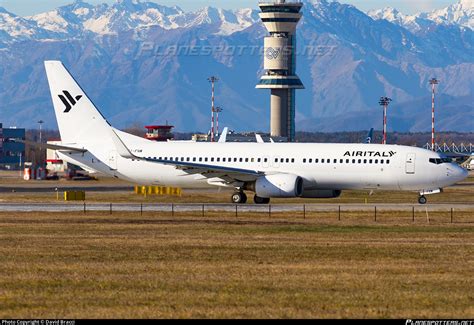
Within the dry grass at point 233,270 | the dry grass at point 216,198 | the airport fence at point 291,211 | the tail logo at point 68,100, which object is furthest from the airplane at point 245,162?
the dry grass at point 233,270

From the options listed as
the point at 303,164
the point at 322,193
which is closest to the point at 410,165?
the point at 322,193

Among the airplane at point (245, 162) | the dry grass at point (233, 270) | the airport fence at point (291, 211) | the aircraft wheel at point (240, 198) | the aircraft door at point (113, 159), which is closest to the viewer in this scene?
the dry grass at point (233, 270)

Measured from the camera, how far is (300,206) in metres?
72.8

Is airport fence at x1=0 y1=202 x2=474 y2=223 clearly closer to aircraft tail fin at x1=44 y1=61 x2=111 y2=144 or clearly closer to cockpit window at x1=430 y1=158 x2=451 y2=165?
cockpit window at x1=430 y1=158 x2=451 y2=165

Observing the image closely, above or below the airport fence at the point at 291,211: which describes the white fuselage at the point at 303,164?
above

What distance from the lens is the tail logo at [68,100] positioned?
258 ft

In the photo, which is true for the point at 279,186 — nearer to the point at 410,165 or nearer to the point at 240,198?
the point at 240,198

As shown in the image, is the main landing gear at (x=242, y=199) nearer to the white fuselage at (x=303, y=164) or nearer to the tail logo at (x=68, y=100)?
the white fuselage at (x=303, y=164)

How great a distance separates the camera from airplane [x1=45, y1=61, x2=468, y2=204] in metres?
72.8

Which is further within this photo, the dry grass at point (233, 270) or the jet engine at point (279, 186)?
the jet engine at point (279, 186)

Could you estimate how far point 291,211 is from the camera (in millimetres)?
67312

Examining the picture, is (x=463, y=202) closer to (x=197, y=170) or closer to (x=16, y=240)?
(x=197, y=170)

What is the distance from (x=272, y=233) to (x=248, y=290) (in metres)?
19.7

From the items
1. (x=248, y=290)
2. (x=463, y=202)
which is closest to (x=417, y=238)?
(x=248, y=290)
